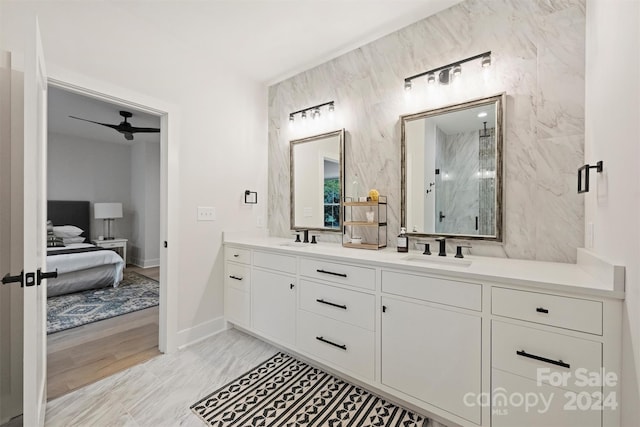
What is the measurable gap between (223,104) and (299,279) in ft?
6.51

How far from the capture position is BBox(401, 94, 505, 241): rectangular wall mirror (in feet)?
6.20

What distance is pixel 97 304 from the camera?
3.58 m

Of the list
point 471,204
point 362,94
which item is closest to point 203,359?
point 471,204

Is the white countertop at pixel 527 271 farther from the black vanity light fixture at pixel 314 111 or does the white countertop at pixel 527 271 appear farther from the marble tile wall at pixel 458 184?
the black vanity light fixture at pixel 314 111

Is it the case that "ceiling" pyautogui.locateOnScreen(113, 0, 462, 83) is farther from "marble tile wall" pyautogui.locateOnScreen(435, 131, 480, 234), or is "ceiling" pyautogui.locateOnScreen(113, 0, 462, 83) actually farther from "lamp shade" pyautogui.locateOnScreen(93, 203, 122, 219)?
"lamp shade" pyautogui.locateOnScreen(93, 203, 122, 219)

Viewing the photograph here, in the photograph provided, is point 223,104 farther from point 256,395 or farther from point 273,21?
point 256,395

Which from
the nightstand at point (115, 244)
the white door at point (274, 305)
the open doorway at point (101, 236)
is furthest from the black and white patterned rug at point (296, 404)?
the nightstand at point (115, 244)

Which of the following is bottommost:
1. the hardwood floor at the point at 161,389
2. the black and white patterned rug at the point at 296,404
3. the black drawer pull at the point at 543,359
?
the hardwood floor at the point at 161,389

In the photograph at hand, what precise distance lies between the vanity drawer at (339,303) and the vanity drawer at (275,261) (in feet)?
0.55

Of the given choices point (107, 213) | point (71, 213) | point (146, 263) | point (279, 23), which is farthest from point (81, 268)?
point (279, 23)

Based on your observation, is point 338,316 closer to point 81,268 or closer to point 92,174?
point 81,268

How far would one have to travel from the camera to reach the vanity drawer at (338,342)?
182 cm

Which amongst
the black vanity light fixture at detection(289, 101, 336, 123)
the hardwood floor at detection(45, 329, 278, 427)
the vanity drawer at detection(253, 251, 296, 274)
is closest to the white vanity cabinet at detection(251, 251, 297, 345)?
the vanity drawer at detection(253, 251, 296, 274)

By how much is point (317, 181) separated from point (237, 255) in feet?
3.59
